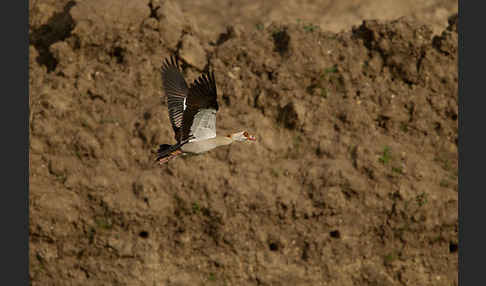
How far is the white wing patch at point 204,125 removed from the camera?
6.67 m

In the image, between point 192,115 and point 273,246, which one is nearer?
point 192,115

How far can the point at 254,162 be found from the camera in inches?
392

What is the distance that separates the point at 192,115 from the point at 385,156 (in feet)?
15.6

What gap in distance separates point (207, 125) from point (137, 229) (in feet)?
12.0

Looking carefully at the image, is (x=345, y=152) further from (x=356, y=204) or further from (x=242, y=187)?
(x=242, y=187)

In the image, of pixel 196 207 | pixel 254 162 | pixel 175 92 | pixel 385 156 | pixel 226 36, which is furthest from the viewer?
pixel 226 36

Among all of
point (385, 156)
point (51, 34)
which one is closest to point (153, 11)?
point (51, 34)

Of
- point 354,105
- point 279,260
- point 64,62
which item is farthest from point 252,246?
point 64,62

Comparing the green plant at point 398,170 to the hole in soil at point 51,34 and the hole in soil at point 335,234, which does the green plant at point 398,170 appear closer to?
the hole in soil at point 335,234

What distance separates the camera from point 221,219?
378 inches

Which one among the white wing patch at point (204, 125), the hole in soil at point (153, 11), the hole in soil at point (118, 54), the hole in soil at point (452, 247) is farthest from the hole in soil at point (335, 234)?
the hole in soil at point (153, 11)

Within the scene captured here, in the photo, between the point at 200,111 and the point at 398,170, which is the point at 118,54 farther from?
the point at 398,170

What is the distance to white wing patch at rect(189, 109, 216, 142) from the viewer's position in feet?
21.9

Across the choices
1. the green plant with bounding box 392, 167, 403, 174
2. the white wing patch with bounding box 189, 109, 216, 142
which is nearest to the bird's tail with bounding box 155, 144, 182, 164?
the white wing patch with bounding box 189, 109, 216, 142
